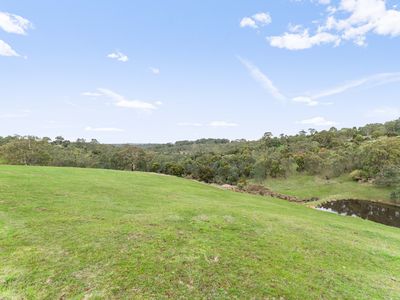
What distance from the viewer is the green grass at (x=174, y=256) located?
547cm

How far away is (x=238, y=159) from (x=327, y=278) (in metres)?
58.1

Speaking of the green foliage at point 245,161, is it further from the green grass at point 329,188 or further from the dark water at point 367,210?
the dark water at point 367,210

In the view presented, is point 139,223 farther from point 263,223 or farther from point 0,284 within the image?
point 263,223

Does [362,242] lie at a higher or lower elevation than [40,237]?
lower

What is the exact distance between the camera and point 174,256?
22.2 ft

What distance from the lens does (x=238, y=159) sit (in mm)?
64125

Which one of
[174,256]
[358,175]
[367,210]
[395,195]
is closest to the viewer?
[174,256]

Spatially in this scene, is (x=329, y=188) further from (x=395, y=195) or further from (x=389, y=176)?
(x=395, y=195)

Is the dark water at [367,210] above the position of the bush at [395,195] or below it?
below

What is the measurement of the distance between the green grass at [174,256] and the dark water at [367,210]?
21.2 metres

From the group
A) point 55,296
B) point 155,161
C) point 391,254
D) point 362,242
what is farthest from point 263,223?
point 155,161

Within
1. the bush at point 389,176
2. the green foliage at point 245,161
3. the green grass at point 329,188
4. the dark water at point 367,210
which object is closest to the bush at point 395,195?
the green grass at point 329,188

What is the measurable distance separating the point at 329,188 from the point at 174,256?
44.6 m

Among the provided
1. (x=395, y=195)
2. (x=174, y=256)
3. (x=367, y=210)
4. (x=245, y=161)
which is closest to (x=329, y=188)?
(x=395, y=195)
